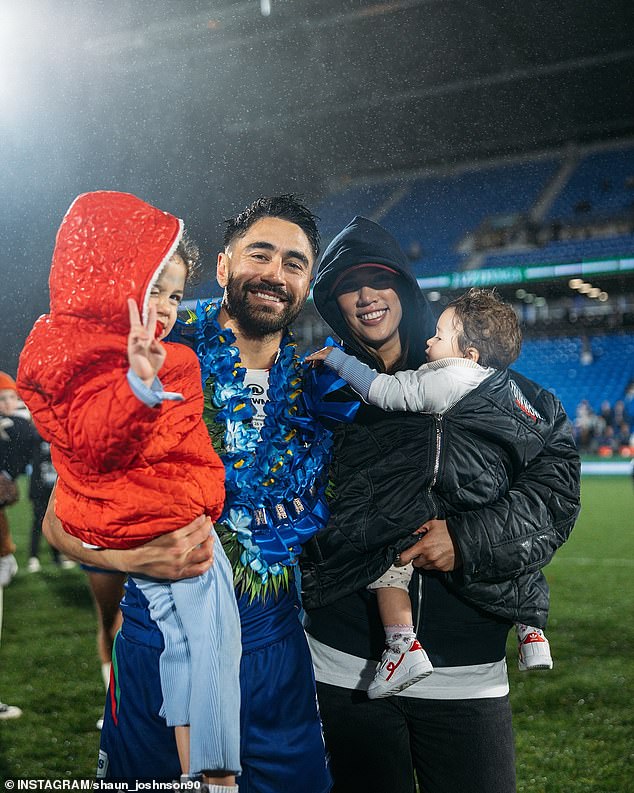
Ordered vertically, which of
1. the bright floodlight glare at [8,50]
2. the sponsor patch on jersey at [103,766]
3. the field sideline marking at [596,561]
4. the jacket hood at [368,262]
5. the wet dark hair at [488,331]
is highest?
the bright floodlight glare at [8,50]

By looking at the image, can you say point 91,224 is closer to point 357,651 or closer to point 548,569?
point 357,651

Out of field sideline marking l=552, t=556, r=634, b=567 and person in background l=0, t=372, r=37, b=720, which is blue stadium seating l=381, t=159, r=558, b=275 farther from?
field sideline marking l=552, t=556, r=634, b=567

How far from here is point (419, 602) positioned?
1532mm

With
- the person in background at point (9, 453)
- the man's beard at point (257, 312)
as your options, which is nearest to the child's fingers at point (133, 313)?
the man's beard at point (257, 312)

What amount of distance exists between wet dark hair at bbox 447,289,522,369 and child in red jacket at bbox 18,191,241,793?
2.59 feet

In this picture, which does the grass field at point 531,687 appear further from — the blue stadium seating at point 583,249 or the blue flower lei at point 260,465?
the blue stadium seating at point 583,249

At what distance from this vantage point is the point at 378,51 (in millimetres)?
3209

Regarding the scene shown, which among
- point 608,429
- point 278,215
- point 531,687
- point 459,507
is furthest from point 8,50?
point 608,429

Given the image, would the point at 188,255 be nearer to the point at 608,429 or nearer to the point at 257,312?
the point at 257,312

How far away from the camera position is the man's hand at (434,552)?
140cm

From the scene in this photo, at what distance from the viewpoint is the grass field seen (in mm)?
2785

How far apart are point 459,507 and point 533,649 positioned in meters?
0.38

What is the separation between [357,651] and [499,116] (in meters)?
→ 4.25

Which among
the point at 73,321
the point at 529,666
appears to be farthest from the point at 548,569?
the point at 73,321
